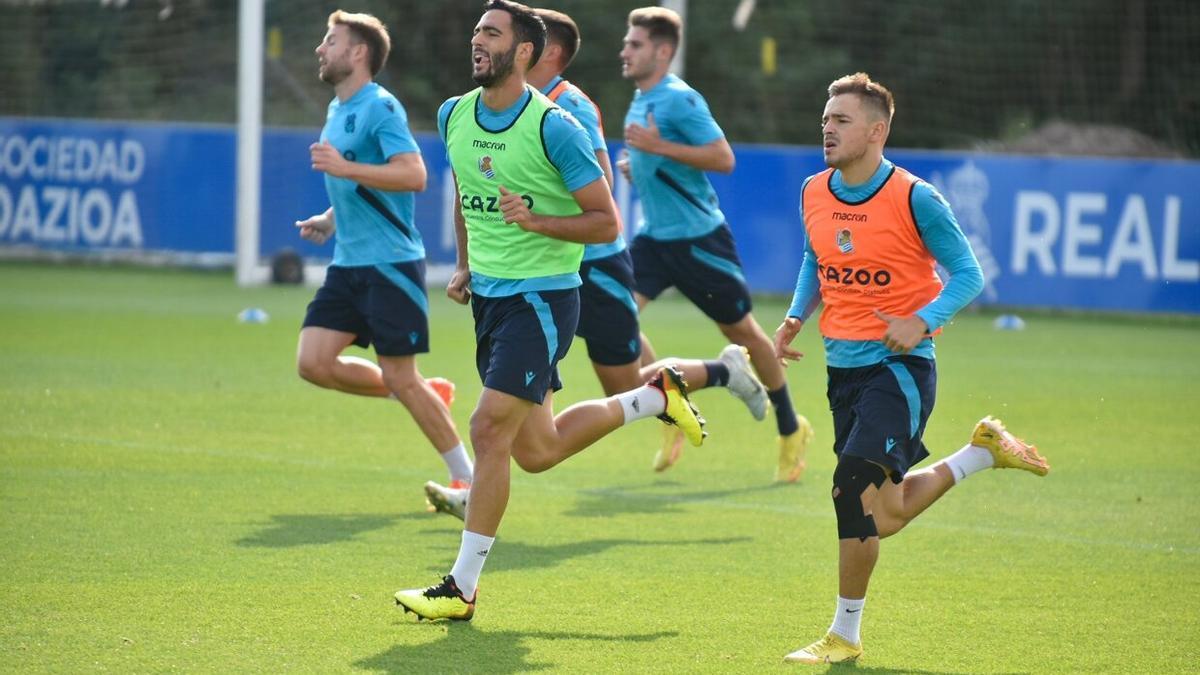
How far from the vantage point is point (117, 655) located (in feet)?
18.9

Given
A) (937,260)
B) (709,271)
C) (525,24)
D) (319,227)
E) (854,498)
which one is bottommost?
(854,498)

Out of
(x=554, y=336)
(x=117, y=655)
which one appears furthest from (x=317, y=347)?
(x=117, y=655)

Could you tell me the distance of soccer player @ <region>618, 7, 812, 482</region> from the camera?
10.1 meters

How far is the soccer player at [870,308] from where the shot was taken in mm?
6129

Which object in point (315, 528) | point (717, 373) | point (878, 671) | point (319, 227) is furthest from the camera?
point (717, 373)

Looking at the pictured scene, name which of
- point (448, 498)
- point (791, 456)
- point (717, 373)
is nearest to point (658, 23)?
point (717, 373)

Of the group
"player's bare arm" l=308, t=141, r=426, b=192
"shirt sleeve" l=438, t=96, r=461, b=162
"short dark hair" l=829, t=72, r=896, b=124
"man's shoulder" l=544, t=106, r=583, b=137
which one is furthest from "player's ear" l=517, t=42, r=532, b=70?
"player's bare arm" l=308, t=141, r=426, b=192

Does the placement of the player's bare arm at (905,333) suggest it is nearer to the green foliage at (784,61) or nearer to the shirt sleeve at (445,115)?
the shirt sleeve at (445,115)

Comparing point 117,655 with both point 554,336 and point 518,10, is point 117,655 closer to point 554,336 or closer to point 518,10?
point 554,336

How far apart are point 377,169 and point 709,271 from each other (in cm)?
252

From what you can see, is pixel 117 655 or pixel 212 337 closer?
pixel 117 655

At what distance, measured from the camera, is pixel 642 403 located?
7.85 m

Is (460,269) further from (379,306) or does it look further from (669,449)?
(669,449)

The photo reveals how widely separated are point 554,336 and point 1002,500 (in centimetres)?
379
